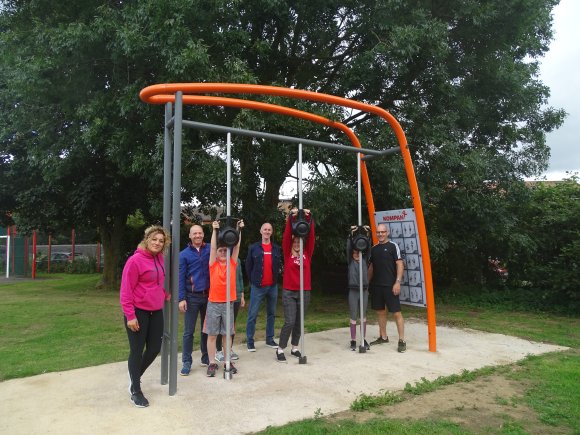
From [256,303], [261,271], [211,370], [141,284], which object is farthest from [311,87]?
[141,284]

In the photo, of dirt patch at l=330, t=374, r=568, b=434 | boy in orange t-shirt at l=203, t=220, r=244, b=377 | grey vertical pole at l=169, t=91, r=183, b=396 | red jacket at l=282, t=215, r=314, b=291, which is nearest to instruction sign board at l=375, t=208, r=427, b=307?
red jacket at l=282, t=215, r=314, b=291

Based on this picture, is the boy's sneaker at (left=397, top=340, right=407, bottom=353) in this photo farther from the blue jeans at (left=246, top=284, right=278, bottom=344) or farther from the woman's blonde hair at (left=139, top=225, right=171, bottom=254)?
the woman's blonde hair at (left=139, top=225, right=171, bottom=254)

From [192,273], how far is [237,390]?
4.61ft

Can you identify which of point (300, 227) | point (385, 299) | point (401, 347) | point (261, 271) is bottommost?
point (401, 347)

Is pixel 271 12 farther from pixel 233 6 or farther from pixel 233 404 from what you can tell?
pixel 233 404

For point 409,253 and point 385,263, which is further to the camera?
point 409,253

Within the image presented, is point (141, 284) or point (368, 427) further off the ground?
point (141, 284)

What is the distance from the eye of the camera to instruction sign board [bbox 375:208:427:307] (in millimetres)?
6559

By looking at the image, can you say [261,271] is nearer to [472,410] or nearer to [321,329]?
[321,329]

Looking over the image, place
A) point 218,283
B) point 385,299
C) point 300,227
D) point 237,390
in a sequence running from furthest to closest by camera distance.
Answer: point 385,299 < point 300,227 < point 218,283 < point 237,390

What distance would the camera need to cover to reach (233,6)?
814cm

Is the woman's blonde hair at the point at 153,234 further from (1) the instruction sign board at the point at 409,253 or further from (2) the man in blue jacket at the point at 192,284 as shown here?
(1) the instruction sign board at the point at 409,253

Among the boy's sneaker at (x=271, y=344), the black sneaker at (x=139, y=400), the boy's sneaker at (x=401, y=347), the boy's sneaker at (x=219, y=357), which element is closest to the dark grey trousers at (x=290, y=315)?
the boy's sneaker at (x=271, y=344)

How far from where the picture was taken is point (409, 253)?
6723mm
